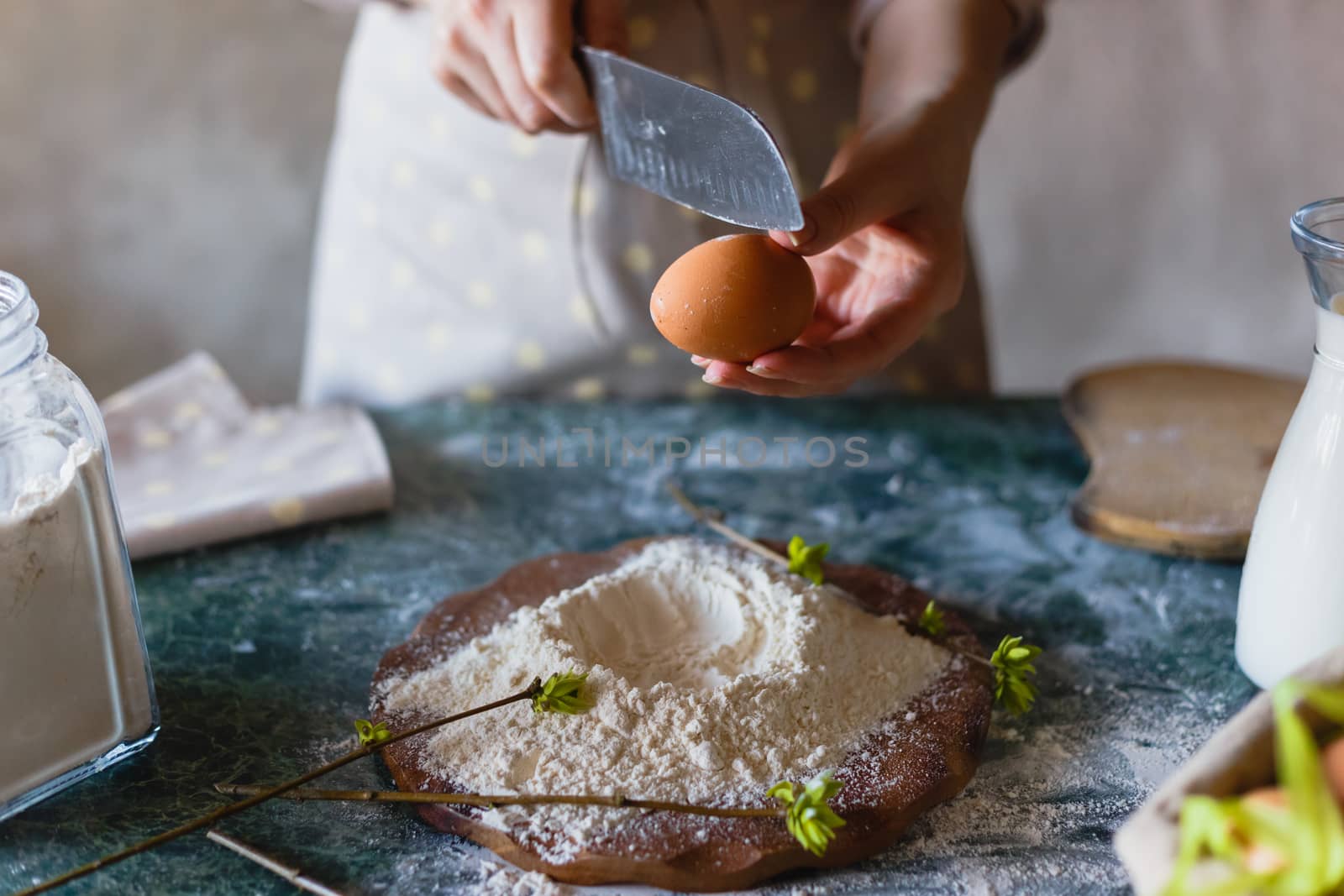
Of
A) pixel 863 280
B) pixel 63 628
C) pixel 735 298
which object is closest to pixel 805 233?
pixel 735 298

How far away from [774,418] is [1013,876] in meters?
0.72

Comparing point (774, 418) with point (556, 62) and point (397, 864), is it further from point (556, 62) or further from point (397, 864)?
point (397, 864)

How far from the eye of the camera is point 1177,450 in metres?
1.19

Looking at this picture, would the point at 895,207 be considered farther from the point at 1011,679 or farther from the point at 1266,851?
the point at 1266,851

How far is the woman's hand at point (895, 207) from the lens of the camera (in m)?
0.86

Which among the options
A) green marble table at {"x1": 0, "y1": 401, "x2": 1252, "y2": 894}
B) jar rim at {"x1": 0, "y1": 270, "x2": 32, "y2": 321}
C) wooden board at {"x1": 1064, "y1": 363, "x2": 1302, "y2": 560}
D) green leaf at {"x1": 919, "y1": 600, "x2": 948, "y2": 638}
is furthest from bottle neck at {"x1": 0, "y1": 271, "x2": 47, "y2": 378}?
wooden board at {"x1": 1064, "y1": 363, "x2": 1302, "y2": 560}

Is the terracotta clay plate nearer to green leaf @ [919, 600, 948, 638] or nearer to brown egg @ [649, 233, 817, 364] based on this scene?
green leaf @ [919, 600, 948, 638]

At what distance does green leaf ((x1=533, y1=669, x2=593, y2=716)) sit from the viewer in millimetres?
757

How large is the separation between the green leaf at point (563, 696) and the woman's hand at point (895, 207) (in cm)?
24

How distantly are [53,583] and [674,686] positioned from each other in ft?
1.38

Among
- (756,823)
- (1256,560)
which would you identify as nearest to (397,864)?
(756,823)

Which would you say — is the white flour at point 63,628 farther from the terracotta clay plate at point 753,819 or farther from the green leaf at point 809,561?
the green leaf at point 809,561

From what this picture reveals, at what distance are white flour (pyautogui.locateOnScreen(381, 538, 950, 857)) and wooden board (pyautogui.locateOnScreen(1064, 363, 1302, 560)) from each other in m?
0.32

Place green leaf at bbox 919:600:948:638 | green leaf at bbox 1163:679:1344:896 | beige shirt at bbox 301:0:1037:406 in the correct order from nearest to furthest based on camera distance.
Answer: green leaf at bbox 1163:679:1344:896
green leaf at bbox 919:600:948:638
beige shirt at bbox 301:0:1037:406
